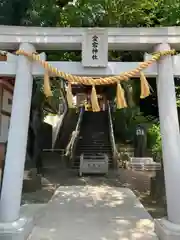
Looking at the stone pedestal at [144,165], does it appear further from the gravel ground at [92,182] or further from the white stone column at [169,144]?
the white stone column at [169,144]

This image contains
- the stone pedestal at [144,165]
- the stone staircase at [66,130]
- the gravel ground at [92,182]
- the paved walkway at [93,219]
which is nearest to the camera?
the paved walkway at [93,219]

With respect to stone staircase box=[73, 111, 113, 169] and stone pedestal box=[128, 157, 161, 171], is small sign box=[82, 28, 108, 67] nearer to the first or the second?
stone pedestal box=[128, 157, 161, 171]

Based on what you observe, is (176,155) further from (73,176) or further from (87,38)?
(73,176)

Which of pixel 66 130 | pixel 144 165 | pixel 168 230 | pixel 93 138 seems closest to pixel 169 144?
pixel 168 230

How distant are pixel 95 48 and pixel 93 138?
15224 mm

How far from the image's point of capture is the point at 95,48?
5609mm

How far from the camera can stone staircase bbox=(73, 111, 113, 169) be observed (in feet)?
58.0

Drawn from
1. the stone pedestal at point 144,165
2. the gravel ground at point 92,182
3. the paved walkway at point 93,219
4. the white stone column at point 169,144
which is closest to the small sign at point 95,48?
the white stone column at point 169,144

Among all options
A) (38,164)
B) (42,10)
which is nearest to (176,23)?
(42,10)

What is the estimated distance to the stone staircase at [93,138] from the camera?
17.7m

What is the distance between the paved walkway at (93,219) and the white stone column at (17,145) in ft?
2.66

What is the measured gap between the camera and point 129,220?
6637mm

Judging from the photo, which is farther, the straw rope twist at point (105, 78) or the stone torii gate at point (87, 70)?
the straw rope twist at point (105, 78)

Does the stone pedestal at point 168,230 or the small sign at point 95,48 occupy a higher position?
the small sign at point 95,48
